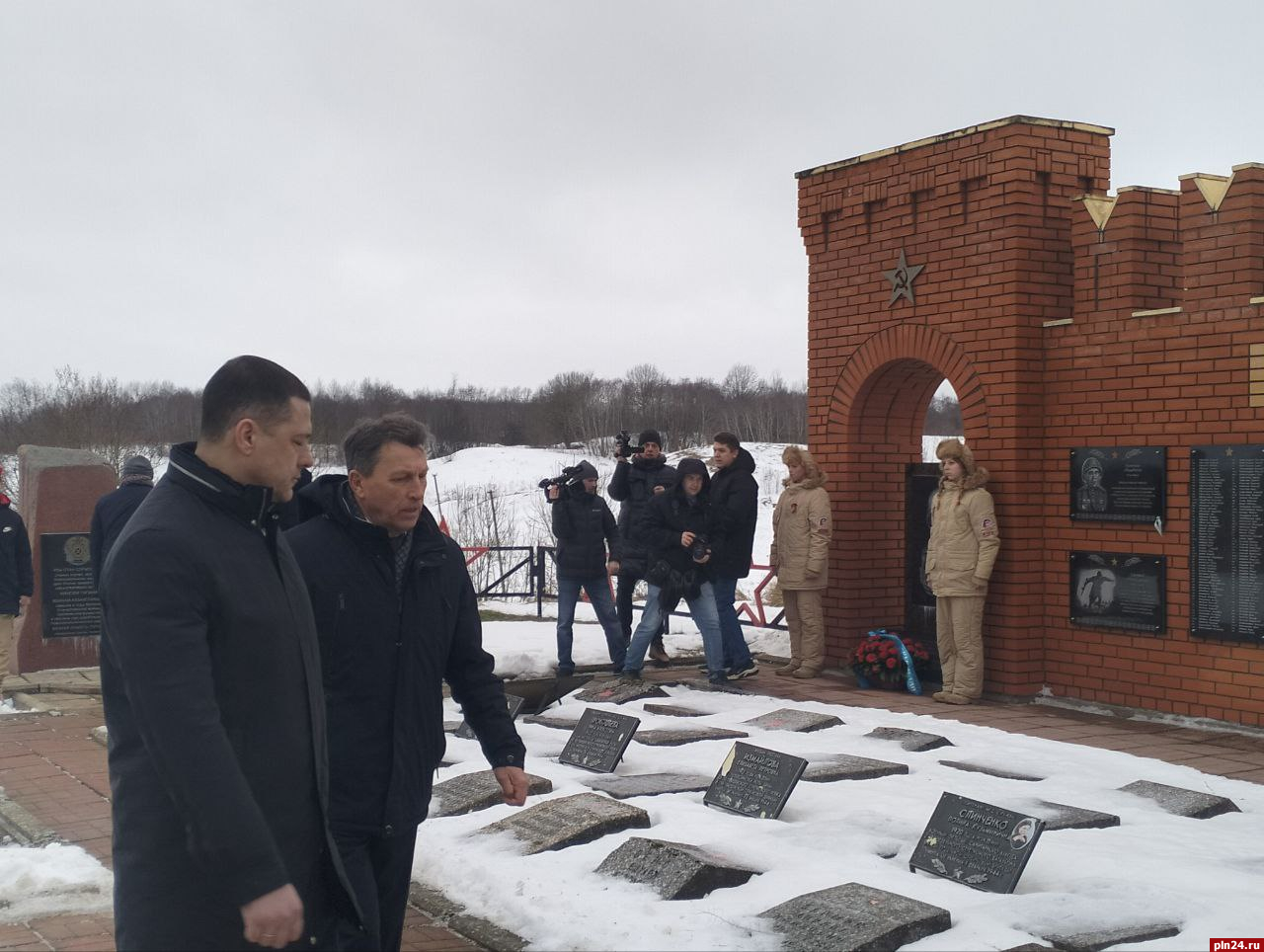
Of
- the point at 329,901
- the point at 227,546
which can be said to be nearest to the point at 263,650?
the point at 227,546

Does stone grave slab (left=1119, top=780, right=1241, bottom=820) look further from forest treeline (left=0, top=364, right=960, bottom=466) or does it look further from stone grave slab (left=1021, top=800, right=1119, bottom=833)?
forest treeline (left=0, top=364, right=960, bottom=466)

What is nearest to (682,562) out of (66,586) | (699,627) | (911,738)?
(699,627)

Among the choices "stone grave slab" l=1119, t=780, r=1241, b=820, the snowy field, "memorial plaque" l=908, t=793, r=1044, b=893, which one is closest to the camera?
the snowy field

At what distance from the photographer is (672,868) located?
4.91m

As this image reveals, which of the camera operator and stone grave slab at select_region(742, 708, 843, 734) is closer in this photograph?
stone grave slab at select_region(742, 708, 843, 734)

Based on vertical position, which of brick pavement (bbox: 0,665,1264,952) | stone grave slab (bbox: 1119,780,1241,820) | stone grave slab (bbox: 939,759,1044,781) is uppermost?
stone grave slab (bbox: 1119,780,1241,820)

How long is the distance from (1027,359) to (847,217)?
7.03ft

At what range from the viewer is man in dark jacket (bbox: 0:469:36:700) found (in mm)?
10523

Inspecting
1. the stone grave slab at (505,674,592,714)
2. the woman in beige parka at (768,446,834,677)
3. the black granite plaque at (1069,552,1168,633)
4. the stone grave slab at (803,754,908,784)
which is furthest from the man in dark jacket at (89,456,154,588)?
the black granite plaque at (1069,552,1168,633)

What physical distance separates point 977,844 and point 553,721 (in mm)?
4109

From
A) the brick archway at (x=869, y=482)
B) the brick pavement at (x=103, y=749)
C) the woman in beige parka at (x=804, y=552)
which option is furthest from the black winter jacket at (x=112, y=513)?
the brick archway at (x=869, y=482)

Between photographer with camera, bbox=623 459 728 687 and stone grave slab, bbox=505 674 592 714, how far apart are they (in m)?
0.54

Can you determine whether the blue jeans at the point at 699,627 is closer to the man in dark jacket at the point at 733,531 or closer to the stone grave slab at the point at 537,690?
the man in dark jacket at the point at 733,531

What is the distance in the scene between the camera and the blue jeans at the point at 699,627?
9.88 m
